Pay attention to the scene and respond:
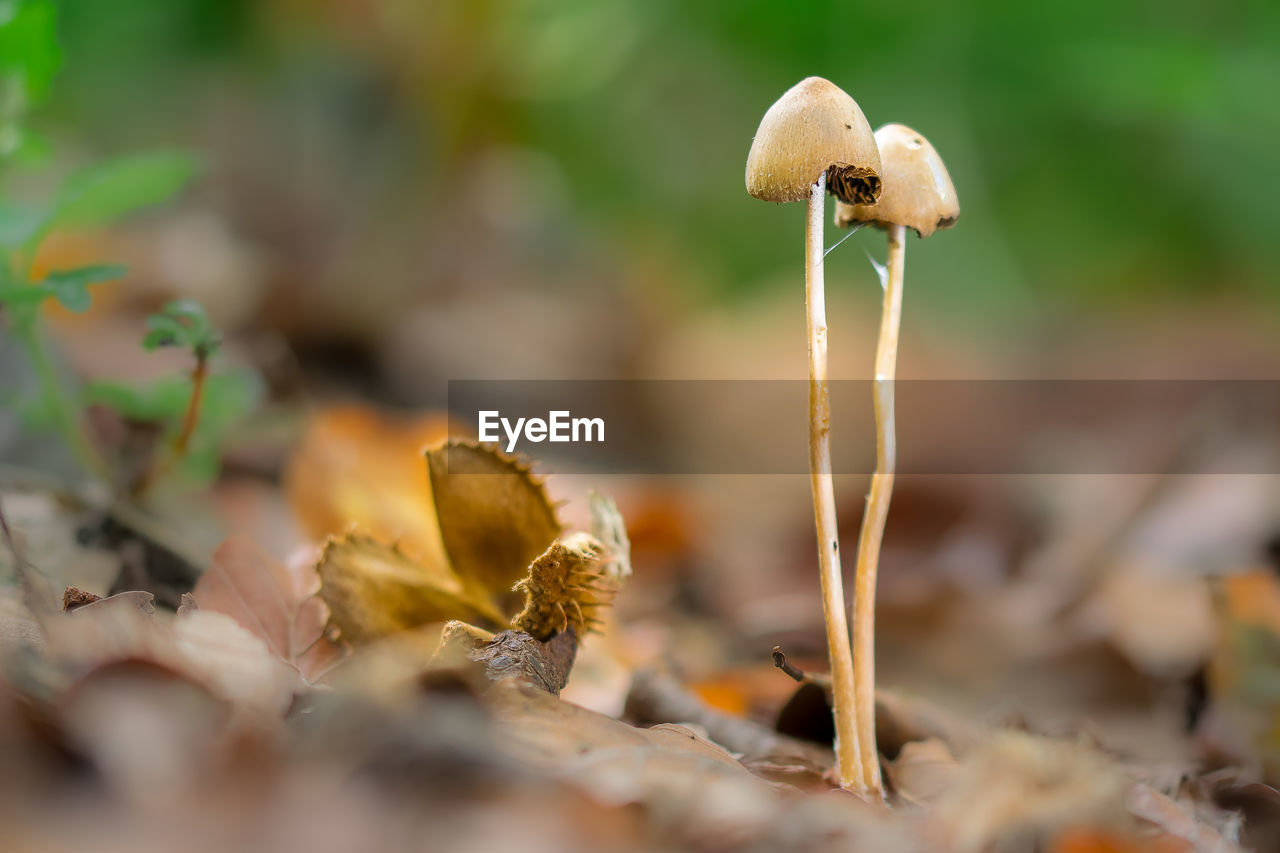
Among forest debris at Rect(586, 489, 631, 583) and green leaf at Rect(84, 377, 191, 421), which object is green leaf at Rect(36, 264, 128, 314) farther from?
forest debris at Rect(586, 489, 631, 583)

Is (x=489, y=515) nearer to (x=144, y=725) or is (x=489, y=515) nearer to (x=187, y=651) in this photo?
(x=187, y=651)

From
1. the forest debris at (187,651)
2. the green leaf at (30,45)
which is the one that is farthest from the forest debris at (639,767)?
the green leaf at (30,45)

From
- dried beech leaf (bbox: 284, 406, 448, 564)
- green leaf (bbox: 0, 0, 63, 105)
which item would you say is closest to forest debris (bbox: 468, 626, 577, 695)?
dried beech leaf (bbox: 284, 406, 448, 564)

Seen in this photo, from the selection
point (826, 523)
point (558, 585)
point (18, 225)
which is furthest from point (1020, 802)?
point (18, 225)

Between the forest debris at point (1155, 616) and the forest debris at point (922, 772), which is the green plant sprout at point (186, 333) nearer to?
the forest debris at point (922, 772)

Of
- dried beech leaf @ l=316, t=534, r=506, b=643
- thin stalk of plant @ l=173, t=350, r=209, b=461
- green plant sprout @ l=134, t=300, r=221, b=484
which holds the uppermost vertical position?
green plant sprout @ l=134, t=300, r=221, b=484

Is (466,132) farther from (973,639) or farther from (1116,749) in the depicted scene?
(1116,749)
